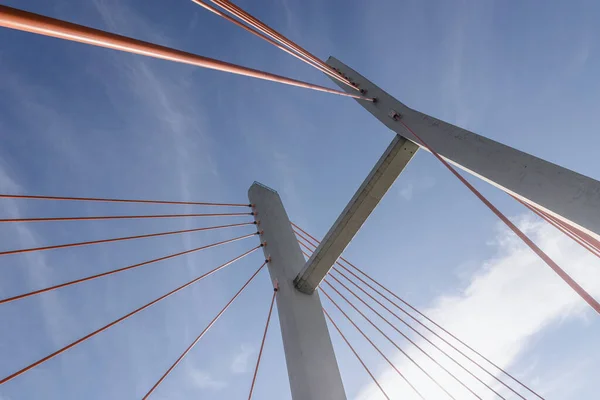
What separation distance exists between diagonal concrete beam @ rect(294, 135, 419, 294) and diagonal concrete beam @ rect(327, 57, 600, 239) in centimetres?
56

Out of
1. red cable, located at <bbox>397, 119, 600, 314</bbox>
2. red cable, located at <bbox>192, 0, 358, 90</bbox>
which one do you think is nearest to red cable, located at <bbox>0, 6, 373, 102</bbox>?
red cable, located at <bbox>192, 0, 358, 90</bbox>

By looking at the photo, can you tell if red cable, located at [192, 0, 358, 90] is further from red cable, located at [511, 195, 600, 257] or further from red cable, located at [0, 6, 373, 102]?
red cable, located at [511, 195, 600, 257]

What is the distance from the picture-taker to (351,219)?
4.49 metres

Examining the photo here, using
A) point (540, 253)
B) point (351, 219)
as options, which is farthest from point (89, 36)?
point (351, 219)

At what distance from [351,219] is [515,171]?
218 centimetres

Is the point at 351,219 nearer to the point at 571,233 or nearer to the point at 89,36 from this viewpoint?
the point at 571,233

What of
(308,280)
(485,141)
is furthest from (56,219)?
(485,141)

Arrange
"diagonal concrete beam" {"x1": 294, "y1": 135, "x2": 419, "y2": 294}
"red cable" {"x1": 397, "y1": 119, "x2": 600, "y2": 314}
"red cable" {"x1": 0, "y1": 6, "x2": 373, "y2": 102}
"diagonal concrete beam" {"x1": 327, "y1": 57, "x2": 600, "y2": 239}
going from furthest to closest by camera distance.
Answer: "diagonal concrete beam" {"x1": 294, "y1": 135, "x2": 419, "y2": 294}
"diagonal concrete beam" {"x1": 327, "y1": 57, "x2": 600, "y2": 239}
"red cable" {"x1": 397, "y1": 119, "x2": 600, "y2": 314}
"red cable" {"x1": 0, "y1": 6, "x2": 373, "y2": 102}

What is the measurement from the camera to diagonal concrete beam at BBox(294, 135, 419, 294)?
4.38 m

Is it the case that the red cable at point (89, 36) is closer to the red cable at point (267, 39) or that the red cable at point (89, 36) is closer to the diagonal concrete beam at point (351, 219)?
the red cable at point (267, 39)

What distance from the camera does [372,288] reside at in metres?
5.68

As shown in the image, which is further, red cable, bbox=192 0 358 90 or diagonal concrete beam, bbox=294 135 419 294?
diagonal concrete beam, bbox=294 135 419 294

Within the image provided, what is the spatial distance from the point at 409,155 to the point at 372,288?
2304 mm

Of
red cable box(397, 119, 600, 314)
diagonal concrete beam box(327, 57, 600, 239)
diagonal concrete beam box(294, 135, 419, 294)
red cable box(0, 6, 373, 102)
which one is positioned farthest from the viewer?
diagonal concrete beam box(294, 135, 419, 294)
